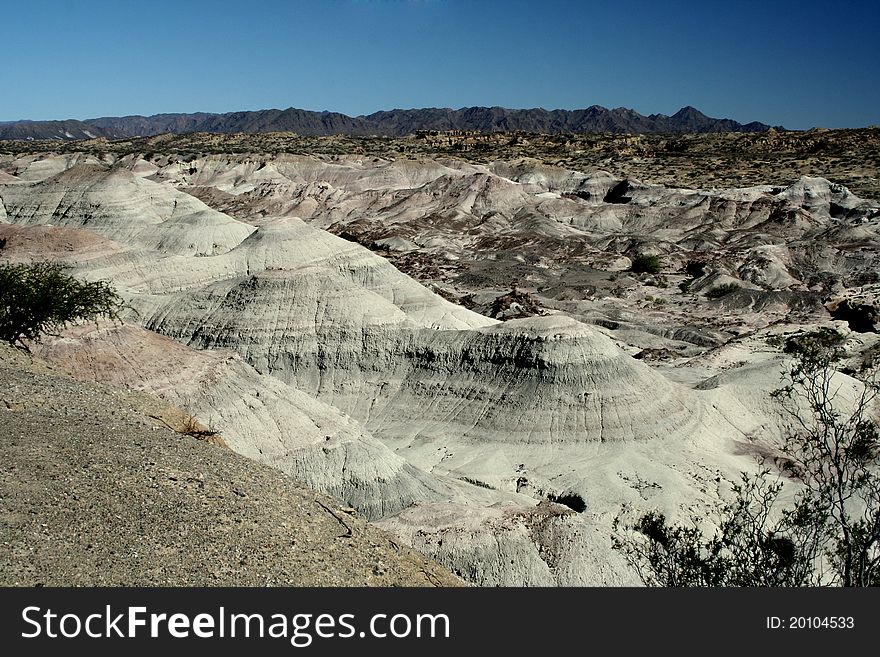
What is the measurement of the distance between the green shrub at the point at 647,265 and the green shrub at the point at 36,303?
44.0 metres

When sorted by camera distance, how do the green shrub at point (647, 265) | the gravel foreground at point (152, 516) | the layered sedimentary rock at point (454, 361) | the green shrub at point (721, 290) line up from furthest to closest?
the green shrub at point (647, 265) < the green shrub at point (721, 290) < the layered sedimentary rock at point (454, 361) < the gravel foreground at point (152, 516)

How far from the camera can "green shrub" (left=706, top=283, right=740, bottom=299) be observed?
46.5 m

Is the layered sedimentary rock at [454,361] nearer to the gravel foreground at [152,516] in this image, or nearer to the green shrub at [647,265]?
the green shrub at [647,265]

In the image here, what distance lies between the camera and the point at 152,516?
339 inches

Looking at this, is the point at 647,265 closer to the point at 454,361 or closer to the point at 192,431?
the point at 454,361

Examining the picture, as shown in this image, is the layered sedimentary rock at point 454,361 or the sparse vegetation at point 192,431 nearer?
the sparse vegetation at point 192,431

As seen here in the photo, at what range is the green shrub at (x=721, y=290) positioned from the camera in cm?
4647

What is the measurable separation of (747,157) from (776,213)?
48.5 m

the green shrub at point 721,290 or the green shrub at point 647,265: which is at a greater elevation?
the green shrub at point 647,265

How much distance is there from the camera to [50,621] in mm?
6238

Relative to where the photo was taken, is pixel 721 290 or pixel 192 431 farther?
pixel 721 290

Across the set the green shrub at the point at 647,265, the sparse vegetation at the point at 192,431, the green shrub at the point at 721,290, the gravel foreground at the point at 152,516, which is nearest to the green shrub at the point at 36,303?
the sparse vegetation at the point at 192,431

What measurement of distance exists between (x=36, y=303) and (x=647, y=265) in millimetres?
45832

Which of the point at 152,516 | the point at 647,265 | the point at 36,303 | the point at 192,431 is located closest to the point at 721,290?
the point at 647,265
